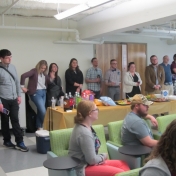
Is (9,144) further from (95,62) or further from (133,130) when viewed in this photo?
(95,62)

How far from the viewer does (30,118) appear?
5.40m

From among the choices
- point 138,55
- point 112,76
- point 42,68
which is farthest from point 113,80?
point 42,68

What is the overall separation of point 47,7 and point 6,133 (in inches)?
90.7

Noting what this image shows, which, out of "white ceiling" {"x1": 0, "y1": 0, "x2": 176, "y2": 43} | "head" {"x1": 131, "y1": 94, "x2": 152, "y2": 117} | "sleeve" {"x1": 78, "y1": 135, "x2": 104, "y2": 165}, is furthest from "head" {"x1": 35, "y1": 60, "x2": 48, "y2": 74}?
"sleeve" {"x1": 78, "y1": 135, "x2": 104, "y2": 165}

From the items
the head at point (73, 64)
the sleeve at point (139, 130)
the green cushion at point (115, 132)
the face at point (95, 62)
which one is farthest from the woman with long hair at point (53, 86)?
the sleeve at point (139, 130)

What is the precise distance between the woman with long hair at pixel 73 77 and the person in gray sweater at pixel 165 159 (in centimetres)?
456

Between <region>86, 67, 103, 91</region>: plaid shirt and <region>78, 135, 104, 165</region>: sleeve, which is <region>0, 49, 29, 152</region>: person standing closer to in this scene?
<region>78, 135, 104, 165</region>: sleeve

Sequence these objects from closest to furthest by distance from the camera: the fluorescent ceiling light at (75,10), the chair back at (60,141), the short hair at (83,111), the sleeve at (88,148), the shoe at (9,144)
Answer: the sleeve at (88,148)
the short hair at (83,111)
the chair back at (60,141)
the fluorescent ceiling light at (75,10)
the shoe at (9,144)

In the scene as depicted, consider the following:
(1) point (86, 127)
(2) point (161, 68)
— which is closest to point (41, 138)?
(1) point (86, 127)

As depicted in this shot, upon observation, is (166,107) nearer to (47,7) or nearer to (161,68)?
(161,68)

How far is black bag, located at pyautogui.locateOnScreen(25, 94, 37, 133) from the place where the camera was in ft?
17.6

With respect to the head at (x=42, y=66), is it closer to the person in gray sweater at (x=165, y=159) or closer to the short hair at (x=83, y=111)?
the short hair at (x=83, y=111)

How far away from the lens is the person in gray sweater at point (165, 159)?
1.30m

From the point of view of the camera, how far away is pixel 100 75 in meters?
6.32
